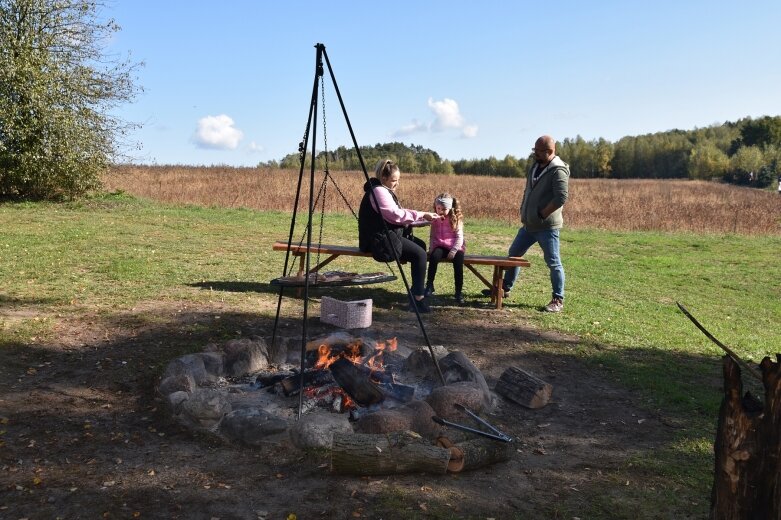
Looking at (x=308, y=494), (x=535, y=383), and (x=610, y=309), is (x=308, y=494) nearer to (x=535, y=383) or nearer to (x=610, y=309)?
(x=535, y=383)

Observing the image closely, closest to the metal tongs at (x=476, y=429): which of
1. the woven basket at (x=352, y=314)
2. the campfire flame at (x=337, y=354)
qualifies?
the campfire flame at (x=337, y=354)

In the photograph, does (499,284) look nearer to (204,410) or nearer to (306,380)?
(306,380)

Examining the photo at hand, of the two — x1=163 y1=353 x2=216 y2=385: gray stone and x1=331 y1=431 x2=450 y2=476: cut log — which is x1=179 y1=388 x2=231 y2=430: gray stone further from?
x1=331 y1=431 x2=450 y2=476: cut log

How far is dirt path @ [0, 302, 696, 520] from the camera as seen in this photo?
3.68 m

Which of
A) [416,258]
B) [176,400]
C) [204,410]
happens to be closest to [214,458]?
[204,410]

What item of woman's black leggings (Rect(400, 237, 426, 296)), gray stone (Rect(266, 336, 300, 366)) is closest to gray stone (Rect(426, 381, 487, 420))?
gray stone (Rect(266, 336, 300, 366))

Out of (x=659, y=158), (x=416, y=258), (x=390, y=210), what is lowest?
(x=416, y=258)

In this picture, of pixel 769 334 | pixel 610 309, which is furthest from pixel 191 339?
pixel 769 334

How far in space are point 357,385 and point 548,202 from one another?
13.4 ft

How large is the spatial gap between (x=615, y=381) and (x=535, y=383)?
1044 mm

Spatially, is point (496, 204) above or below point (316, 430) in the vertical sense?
above

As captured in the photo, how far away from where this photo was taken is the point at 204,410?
4.61 meters

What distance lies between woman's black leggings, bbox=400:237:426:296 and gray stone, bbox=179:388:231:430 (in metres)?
3.38

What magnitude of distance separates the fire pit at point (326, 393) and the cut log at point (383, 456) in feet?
0.04
